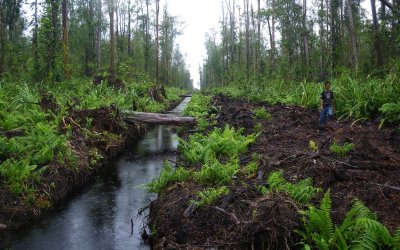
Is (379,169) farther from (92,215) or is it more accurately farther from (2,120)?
(2,120)

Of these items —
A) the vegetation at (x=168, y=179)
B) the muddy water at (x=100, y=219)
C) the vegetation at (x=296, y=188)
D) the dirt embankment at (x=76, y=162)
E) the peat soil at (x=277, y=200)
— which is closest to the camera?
the peat soil at (x=277, y=200)

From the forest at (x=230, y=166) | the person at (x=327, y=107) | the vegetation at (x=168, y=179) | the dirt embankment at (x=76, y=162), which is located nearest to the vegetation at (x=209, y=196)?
the forest at (x=230, y=166)

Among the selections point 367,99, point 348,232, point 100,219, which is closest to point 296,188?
point 348,232

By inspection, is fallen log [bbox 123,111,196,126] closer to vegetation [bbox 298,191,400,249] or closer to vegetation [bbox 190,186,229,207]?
vegetation [bbox 190,186,229,207]

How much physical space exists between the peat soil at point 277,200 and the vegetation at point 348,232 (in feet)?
0.71

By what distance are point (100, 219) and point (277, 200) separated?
148 inches

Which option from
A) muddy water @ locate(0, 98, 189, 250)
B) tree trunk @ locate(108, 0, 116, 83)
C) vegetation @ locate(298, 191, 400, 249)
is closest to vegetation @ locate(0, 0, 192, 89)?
tree trunk @ locate(108, 0, 116, 83)

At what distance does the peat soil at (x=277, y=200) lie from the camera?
14.6ft

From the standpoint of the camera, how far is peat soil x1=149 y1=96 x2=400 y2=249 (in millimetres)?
4441

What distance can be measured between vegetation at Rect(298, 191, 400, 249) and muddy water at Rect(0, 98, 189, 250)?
2.83 metres

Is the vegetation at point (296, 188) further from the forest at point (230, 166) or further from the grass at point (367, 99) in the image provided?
the grass at point (367, 99)

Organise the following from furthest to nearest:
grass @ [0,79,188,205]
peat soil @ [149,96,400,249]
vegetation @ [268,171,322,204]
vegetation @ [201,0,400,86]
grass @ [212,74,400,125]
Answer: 1. vegetation @ [201,0,400,86]
2. grass @ [212,74,400,125]
3. grass @ [0,79,188,205]
4. vegetation @ [268,171,322,204]
5. peat soil @ [149,96,400,249]

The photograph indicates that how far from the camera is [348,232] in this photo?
399cm

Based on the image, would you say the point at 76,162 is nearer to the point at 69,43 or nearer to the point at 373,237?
the point at 373,237
